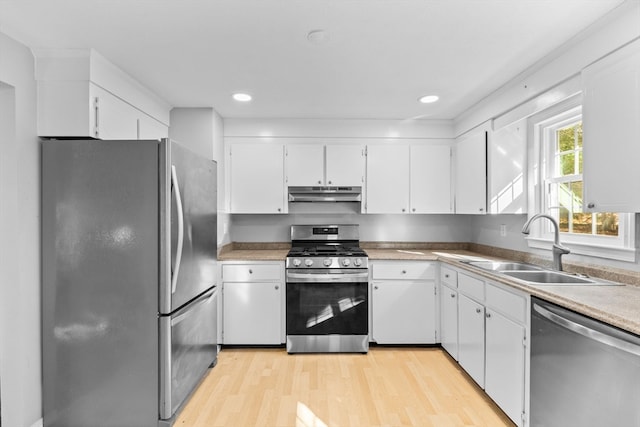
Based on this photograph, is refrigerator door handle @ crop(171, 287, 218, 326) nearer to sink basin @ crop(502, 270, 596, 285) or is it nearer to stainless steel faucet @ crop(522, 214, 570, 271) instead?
sink basin @ crop(502, 270, 596, 285)

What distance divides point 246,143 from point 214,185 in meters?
0.91

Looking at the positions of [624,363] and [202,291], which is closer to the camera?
[624,363]

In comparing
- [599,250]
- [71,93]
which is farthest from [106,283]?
[599,250]

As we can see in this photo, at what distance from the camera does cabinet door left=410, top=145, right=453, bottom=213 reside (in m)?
3.71

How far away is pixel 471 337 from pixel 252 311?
1.90 m

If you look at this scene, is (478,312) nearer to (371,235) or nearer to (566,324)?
(566,324)

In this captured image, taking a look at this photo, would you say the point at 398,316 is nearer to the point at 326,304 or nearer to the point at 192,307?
the point at 326,304

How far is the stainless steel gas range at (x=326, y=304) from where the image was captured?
10.5 feet

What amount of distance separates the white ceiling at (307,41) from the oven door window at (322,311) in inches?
69.0

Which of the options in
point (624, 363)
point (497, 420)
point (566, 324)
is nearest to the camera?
point (624, 363)

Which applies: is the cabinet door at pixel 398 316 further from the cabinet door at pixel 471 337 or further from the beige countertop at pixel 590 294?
the cabinet door at pixel 471 337

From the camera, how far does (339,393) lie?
2.51 metres

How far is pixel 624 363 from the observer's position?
131 centimetres

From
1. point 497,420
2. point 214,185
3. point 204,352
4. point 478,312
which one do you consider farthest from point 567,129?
point 204,352
